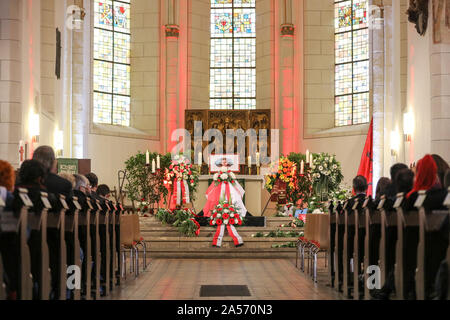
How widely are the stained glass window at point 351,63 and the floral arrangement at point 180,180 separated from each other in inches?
227

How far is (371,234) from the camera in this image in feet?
19.2

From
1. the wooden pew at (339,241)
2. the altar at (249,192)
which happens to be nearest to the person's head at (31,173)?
the wooden pew at (339,241)

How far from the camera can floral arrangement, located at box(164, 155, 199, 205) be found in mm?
13969

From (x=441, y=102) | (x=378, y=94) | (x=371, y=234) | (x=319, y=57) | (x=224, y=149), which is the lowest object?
(x=371, y=234)

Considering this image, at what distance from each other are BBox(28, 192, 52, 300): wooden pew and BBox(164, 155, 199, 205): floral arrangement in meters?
9.36

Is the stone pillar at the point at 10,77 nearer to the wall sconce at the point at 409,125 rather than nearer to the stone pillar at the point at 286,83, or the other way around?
the wall sconce at the point at 409,125

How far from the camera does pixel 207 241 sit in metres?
12.1

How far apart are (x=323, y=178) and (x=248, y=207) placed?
8.43 ft

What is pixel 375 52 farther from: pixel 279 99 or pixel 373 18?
pixel 279 99

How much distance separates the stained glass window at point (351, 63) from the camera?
17.9 metres

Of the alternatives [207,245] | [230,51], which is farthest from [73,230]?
[230,51]

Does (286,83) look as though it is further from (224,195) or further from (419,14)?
(419,14)

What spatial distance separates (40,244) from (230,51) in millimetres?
15560
